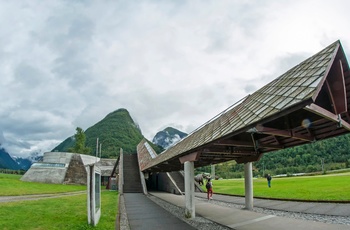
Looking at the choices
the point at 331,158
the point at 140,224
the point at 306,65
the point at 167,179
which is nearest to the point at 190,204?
the point at 140,224

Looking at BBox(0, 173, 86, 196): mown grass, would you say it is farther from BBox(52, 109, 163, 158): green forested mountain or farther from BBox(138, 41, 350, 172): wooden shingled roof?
BBox(52, 109, 163, 158): green forested mountain

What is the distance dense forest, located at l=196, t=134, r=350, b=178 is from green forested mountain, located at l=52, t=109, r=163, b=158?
37.5m

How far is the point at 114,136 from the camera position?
104m

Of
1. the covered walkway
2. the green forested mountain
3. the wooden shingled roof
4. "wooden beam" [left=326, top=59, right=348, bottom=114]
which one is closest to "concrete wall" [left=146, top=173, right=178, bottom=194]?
the covered walkway

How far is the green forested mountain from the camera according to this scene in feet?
298

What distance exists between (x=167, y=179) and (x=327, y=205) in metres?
18.4

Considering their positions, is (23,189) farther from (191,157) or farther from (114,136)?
(114,136)

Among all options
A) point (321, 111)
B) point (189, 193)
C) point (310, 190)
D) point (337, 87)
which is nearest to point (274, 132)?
point (321, 111)

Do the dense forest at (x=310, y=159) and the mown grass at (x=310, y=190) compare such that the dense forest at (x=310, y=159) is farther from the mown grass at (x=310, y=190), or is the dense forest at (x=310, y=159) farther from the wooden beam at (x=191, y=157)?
the wooden beam at (x=191, y=157)

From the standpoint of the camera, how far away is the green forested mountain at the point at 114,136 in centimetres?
9082

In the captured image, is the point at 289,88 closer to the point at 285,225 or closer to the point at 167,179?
the point at 285,225

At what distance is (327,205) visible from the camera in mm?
11734

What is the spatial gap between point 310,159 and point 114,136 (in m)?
69.5

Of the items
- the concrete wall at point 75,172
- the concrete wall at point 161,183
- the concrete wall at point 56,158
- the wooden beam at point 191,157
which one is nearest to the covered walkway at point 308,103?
the wooden beam at point 191,157
